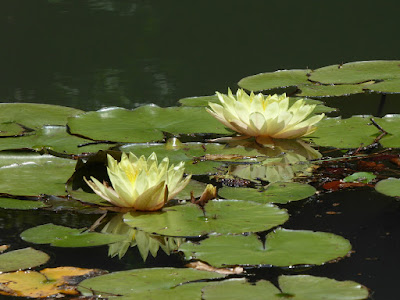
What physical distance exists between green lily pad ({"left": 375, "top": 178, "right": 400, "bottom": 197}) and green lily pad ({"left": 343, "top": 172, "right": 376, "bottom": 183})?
2.8 inches

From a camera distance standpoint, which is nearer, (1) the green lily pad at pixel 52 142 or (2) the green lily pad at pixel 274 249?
(2) the green lily pad at pixel 274 249

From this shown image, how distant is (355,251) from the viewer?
1997 millimetres

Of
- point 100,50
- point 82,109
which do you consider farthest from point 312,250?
point 100,50

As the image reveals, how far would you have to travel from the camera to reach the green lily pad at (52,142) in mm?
2943

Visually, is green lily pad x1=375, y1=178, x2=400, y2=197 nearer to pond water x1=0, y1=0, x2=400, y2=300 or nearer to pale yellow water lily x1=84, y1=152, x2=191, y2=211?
pond water x1=0, y1=0, x2=400, y2=300

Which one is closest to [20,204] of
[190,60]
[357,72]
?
[357,72]

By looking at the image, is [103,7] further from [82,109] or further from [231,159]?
[231,159]

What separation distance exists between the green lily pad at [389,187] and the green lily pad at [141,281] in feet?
2.70

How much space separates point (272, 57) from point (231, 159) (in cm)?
226

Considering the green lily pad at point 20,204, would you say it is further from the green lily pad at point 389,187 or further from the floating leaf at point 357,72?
the floating leaf at point 357,72

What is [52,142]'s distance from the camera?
118 inches

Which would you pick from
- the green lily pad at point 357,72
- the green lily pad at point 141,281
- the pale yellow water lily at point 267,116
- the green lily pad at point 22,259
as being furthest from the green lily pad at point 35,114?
the green lily pad at point 141,281

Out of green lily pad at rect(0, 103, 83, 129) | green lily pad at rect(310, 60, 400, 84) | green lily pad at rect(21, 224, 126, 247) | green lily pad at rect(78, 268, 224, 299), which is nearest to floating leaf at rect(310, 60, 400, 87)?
green lily pad at rect(310, 60, 400, 84)

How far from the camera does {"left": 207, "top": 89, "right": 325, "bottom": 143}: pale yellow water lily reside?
9.57 ft
